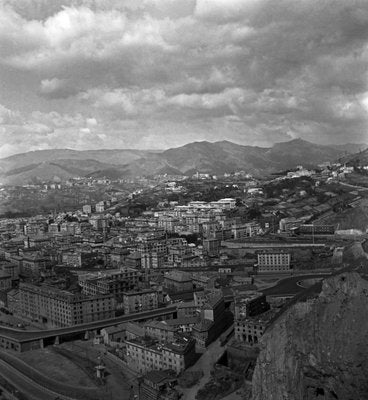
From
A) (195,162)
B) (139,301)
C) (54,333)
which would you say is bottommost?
(54,333)

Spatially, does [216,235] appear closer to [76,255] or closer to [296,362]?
[76,255]

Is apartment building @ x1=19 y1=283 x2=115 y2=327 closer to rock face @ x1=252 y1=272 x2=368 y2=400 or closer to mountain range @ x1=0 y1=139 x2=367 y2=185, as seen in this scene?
rock face @ x1=252 y1=272 x2=368 y2=400

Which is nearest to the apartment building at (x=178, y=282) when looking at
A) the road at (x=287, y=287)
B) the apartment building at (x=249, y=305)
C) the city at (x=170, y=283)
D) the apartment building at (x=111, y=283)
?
the city at (x=170, y=283)

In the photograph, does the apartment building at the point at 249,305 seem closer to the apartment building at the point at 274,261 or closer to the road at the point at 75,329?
the road at the point at 75,329

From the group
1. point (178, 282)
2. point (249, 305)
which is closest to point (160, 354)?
point (249, 305)

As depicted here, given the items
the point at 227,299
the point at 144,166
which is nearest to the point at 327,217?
the point at 227,299

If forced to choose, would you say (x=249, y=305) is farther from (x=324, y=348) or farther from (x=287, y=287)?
(x=324, y=348)
